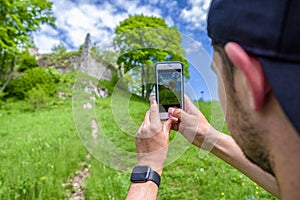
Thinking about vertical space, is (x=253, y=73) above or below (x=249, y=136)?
above

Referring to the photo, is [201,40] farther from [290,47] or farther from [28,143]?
[28,143]

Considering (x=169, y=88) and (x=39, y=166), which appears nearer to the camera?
(x=169, y=88)

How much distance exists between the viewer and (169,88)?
3.78 ft

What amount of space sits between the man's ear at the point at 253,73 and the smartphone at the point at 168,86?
23.6 inches

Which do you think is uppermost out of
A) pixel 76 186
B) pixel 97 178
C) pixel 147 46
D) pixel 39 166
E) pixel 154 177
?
pixel 147 46

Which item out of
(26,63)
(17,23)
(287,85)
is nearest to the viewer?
(287,85)

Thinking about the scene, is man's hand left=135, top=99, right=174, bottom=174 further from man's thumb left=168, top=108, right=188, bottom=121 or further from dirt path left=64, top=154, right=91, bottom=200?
dirt path left=64, top=154, right=91, bottom=200

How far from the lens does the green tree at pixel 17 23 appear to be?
491 inches

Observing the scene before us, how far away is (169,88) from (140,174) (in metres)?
0.34

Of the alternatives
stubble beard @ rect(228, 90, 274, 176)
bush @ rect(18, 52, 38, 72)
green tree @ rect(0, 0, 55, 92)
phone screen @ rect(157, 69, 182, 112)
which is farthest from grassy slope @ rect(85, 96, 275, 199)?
bush @ rect(18, 52, 38, 72)

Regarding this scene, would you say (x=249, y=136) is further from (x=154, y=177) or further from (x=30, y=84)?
(x=30, y=84)

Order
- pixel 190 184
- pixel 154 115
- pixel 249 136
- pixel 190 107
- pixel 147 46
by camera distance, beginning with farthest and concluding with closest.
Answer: pixel 190 184 → pixel 190 107 → pixel 154 115 → pixel 147 46 → pixel 249 136

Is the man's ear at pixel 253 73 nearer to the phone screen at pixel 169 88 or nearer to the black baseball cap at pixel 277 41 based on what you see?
the black baseball cap at pixel 277 41

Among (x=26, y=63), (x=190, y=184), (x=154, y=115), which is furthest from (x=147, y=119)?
(x=26, y=63)
